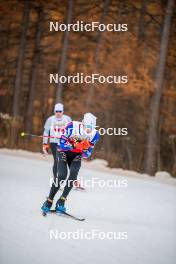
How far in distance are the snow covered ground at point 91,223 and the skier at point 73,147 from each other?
43 cm

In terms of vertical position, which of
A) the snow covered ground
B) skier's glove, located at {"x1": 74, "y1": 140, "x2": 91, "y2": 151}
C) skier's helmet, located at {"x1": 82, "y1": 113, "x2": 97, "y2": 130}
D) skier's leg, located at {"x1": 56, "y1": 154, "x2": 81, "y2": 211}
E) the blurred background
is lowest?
the snow covered ground

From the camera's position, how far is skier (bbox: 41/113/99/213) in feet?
27.9

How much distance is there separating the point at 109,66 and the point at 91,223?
52.4ft

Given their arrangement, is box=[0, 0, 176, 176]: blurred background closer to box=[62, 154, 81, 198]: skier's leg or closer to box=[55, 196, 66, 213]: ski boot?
box=[62, 154, 81, 198]: skier's leg

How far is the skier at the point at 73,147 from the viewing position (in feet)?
27.9

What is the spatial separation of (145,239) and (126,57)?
15.7 m

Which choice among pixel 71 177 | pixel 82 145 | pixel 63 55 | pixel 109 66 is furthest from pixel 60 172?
pixel 109 66

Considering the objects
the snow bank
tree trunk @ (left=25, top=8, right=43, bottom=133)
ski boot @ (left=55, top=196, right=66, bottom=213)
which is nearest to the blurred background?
tree trunk @ (left=25, top=8, right=43, bottom=133)

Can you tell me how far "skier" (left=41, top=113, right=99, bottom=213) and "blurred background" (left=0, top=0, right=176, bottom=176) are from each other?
9.01 meters

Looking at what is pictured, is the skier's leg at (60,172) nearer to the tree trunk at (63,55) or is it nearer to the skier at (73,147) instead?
the skier at (73,147)

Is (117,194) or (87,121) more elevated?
(87,121)

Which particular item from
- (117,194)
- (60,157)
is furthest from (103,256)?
(117,194)

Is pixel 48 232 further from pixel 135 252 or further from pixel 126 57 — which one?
pixel 126 57

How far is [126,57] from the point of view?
2267 cm
